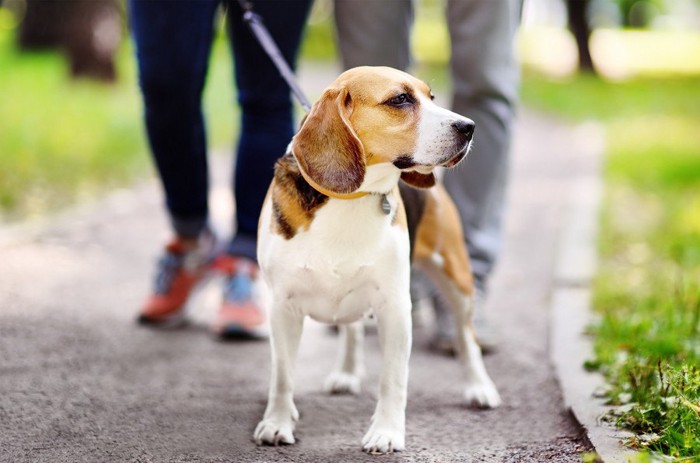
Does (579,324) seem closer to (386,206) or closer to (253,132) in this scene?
(253,132)

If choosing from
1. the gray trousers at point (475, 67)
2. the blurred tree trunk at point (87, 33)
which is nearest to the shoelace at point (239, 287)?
the gray trousers at point (475, 67)

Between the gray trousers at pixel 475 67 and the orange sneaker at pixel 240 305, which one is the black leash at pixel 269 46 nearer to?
the gray trousers at pixel 475 67

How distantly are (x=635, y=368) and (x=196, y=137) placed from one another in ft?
6.63

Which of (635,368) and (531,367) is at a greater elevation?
(635,368)

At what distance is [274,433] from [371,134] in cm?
94

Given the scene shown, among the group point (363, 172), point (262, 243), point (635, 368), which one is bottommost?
point (635, 368)

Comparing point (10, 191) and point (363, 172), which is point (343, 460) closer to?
point (363, 172)

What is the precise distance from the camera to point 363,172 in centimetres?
278

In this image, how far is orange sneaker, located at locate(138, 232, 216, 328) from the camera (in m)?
4.39

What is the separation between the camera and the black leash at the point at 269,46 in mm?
3326

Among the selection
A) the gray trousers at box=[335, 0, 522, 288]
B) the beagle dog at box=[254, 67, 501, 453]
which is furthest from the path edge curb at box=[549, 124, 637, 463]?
the beagle dog at box=[254, 67, 501, 453]

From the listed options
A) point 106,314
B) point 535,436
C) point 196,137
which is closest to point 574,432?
point 535,436

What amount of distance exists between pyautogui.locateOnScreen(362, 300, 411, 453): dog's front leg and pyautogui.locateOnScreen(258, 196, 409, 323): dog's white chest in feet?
0.15

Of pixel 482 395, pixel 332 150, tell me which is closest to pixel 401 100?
pixel 332 150
